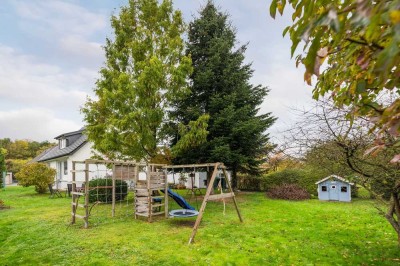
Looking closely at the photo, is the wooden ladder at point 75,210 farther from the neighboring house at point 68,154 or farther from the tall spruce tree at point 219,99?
the neighboring house at point 68,154

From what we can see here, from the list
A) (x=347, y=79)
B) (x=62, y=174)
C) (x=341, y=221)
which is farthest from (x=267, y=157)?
(x=62, y=174)

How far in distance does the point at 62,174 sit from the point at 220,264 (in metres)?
25.1

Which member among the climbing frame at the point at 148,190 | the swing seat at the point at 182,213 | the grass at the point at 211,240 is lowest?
the grass at the point at 211,240

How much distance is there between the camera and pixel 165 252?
716 centimetres

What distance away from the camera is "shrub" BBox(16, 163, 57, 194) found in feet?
67.5

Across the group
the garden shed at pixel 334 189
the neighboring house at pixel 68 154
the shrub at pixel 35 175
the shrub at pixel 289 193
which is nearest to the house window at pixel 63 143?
the neighboring house at pixel 68 154

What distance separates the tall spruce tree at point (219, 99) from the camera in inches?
621

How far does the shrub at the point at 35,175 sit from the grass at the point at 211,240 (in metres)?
9.27

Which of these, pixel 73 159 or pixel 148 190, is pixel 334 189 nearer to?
pixel 148 190

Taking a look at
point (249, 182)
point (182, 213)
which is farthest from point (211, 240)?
point (249, 182)

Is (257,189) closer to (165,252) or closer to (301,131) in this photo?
(165,252)

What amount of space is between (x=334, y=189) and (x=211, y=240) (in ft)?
37.8

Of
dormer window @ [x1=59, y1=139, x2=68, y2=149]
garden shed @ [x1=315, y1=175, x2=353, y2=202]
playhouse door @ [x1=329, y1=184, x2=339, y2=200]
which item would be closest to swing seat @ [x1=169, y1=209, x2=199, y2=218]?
garden shed @ [x1=315, y1=175, x2=353, y2=202]

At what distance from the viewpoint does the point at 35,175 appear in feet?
68.2
